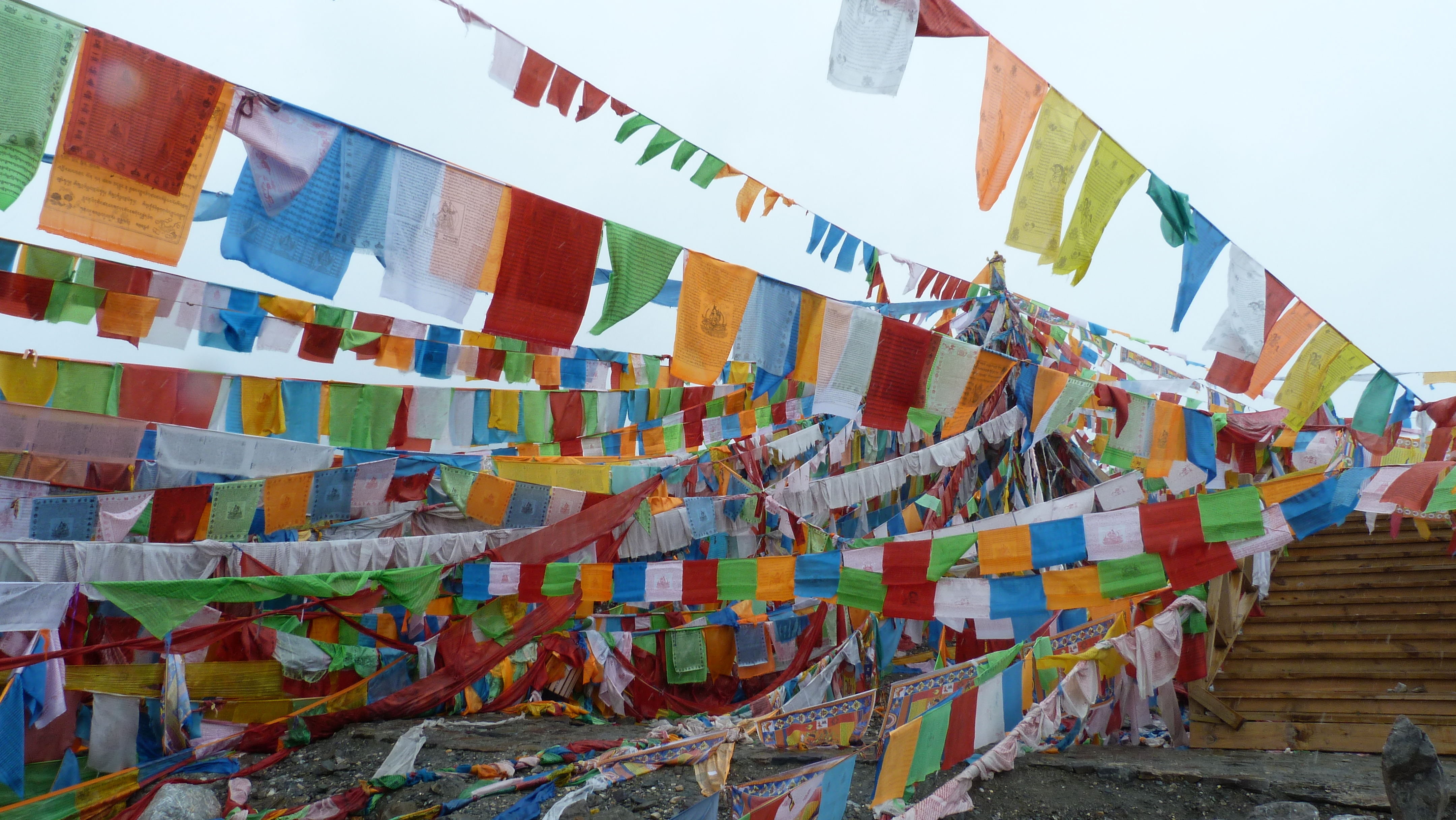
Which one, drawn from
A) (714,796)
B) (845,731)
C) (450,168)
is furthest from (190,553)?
(845,731)

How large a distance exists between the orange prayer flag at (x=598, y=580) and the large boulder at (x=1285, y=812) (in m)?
4.62

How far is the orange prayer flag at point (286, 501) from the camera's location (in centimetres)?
850

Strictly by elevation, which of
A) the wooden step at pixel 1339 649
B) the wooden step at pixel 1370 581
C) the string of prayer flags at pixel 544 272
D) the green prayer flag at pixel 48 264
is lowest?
the wooden step at pixel 1339 649

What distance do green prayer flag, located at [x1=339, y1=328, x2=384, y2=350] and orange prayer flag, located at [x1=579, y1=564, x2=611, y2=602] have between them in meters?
5.62

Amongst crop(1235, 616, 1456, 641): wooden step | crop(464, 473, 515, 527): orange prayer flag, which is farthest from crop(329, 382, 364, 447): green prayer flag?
crop(1235, 616, 1456, 641): wooden step

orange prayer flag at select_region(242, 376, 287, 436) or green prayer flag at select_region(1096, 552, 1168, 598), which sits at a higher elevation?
green prayer flag at select_region(1096, 552, 1168, 598)

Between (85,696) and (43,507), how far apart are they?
6.07ft

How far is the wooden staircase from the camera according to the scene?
6.71m

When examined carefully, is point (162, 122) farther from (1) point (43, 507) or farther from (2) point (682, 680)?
(2) point (682, 680)

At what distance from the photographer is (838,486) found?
10.6m

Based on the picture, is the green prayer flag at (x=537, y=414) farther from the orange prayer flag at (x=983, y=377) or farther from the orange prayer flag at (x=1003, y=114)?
the orange prayer flag at (x=1003, y=114)

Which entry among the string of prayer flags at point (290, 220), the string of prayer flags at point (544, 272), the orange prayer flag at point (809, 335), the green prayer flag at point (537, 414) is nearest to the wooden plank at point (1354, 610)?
the orange prayer flag at point (809, 335)

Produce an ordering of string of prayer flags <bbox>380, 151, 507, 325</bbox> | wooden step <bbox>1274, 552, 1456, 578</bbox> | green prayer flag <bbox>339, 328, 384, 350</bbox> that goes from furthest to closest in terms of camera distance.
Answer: green prayer flag <bbox>339, 328, 384, 350</bbox> < wooden step <bbox>1274, 552, 1456, 578</bbox> < string of prayer flags <bbox>380, 151, 507, 325</bbox>

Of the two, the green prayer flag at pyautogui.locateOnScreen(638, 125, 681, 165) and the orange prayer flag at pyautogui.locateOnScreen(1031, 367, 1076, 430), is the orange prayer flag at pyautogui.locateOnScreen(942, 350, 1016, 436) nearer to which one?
the orange prayer flag at pyautogui.locateOnScreen(1031, 367, 1076, 430)
